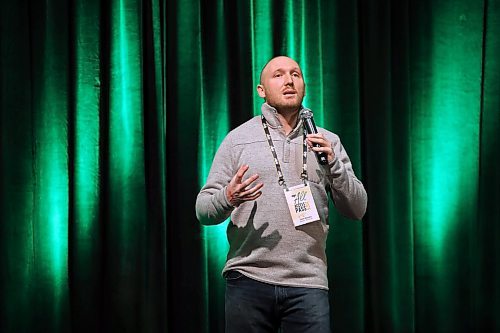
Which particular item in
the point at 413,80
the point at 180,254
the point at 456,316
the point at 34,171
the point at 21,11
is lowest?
the point at 456,316

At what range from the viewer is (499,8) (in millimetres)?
3109

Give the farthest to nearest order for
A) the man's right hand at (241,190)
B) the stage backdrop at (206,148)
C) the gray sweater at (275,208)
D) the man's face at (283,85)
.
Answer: the stage backdrop at (206,148) → the man's face at (283,85) → the gray sweater at (275,208) → the man's right hand at (241,190)

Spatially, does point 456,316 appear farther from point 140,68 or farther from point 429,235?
point 140,68

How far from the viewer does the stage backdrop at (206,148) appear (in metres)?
2.81

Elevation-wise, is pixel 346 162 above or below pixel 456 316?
above

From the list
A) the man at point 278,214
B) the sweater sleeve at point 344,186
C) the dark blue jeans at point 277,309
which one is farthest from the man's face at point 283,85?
the dark blue jeans at point 277,309

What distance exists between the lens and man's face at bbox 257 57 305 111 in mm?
1999

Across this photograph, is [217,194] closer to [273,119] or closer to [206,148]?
[273,119]

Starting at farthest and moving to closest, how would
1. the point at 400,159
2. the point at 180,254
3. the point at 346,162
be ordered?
the point at 400,159, the point at 180,254, the point at 346,162

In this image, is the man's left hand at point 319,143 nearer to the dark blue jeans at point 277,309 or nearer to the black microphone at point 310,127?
the black microphone at point 310,127

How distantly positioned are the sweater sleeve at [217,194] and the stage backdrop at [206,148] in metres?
0.88

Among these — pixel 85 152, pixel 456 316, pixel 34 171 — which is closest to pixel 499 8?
pixel 456 316

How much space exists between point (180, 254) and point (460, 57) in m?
1.62

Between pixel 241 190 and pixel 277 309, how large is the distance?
38 cm
